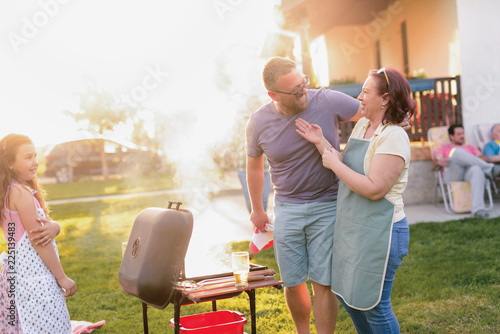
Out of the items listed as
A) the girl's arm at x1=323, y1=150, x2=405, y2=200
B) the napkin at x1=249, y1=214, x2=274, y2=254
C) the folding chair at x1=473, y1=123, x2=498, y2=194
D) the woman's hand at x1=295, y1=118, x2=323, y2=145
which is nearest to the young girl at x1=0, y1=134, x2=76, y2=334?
the napkin at x1=249, y1=214, x2=274, y2=254

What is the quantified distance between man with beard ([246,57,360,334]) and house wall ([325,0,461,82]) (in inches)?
183

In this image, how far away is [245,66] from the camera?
60.0ft

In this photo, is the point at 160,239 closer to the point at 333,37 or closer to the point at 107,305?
the point at 107,305

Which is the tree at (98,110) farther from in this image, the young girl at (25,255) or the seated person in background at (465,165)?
the young girl at (25,255)

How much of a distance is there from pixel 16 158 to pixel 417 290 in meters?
3.64

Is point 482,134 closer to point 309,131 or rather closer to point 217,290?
point 309,131

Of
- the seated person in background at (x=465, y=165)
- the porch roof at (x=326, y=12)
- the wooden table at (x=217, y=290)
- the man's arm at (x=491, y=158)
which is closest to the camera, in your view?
the wooden table at (x=217, y=290)

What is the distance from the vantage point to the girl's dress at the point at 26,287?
9.15 ft

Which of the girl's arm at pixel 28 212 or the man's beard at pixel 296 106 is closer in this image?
the girl's arm at pixel 28 212

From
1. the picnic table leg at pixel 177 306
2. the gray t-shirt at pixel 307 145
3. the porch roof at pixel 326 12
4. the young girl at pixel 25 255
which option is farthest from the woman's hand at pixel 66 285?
the porch roof at pixel 326 12

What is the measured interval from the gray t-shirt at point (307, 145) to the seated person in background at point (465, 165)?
5.46 metres

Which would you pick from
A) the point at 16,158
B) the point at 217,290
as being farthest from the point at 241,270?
the point at 16,158

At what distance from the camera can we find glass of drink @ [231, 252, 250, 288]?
9.22 ft

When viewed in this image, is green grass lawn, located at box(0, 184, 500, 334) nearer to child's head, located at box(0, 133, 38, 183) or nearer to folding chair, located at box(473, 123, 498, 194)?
child's head, located at box(0, 133, 38, 183)
